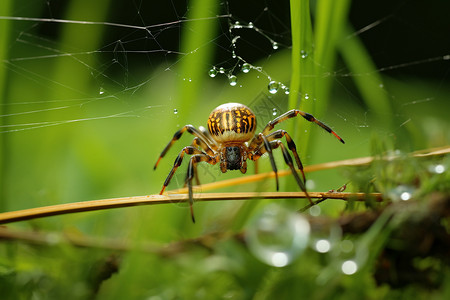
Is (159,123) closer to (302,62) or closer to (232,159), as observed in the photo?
(232,159)

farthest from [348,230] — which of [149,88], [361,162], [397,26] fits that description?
[397,26]

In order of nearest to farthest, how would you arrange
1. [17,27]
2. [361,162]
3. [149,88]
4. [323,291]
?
[323,291] → [361,162] → [17,27] → [149,88]

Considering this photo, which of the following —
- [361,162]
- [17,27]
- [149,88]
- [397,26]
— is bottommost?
[361,162]

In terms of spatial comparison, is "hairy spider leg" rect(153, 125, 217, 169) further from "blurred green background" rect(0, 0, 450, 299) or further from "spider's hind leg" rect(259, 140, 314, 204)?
"spider's hind leg" rect(259, 140, 314, 204)

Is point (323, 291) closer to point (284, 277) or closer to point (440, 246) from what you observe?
point (284, 277)

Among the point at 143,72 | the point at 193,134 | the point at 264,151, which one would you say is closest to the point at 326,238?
the point at 264,151
